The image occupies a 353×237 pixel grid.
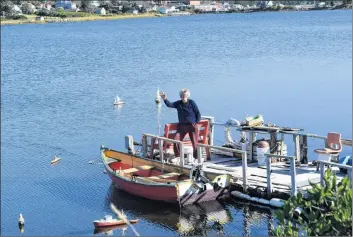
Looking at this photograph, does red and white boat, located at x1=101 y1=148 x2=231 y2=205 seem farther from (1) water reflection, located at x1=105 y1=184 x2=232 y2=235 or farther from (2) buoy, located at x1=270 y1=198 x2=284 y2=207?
(2) buoy, located at x1=270 y1=198 x2=284 y2=207

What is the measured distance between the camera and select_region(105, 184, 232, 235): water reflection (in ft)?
63.6

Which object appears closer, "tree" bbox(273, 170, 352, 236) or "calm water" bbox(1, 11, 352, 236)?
"tree" bbox(273, 170, 352, 236)

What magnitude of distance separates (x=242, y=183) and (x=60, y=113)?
1997cm

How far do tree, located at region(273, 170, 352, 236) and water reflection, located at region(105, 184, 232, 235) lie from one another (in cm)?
725

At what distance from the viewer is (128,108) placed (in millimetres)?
38750

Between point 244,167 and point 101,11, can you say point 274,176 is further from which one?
point 101,11

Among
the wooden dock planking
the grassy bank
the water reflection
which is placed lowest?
the grassy bank

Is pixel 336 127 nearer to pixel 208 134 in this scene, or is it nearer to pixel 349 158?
pixel 208 134

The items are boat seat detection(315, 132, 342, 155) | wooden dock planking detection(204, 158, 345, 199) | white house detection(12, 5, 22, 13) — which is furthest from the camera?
white house detection(12, 5, 22, 13)

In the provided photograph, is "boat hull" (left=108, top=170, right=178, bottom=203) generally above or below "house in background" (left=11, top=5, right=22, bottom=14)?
above

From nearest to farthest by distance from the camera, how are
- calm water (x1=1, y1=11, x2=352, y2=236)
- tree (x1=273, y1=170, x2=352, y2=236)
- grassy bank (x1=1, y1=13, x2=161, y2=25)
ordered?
tree (x1=273, y1=170, x2=352, y2=236), calm water (x1=1, y1=11, x2=352, y2=236), grassy bank (x1=1, y1=13, x2=161, y2=25)

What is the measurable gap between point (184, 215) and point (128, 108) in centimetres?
1912

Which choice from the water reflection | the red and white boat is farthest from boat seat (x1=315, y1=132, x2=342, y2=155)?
the water reflection

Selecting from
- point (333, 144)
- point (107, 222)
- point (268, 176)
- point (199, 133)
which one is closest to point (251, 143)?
point (199, 133)
